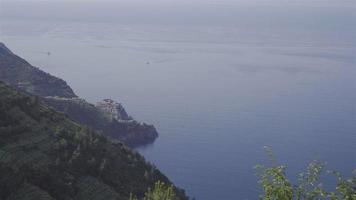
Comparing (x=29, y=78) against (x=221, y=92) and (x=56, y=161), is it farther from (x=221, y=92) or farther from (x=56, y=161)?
(x=56, y=161)

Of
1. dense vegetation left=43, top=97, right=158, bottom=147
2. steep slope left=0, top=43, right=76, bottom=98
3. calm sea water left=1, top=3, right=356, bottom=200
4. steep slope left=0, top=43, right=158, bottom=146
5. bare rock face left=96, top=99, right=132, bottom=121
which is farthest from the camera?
steep slope left=0, top=43, right=76, bottom=98

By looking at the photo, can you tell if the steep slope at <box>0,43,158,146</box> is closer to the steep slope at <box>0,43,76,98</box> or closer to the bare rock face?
the steep slope at <box>0,43,76,98</box>

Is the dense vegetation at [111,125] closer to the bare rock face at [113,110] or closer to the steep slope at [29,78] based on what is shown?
the bare rock face at [113,110]

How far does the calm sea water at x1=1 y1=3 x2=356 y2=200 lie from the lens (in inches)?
2290

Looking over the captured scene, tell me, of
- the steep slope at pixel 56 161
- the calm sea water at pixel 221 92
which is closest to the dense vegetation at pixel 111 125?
the calm sea water at pixel 221 92

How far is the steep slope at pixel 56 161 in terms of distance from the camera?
70.1ft

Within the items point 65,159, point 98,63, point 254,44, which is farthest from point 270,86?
point 65,159

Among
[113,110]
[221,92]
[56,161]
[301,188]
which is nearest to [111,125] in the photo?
[113,110]

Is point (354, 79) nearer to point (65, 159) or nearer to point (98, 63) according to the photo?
point (98, 63)

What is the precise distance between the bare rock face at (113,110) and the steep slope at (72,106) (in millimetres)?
501

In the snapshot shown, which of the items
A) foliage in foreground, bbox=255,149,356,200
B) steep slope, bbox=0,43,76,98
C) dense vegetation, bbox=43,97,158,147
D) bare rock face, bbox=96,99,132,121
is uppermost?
steep slope, bbox=0,43,76,98

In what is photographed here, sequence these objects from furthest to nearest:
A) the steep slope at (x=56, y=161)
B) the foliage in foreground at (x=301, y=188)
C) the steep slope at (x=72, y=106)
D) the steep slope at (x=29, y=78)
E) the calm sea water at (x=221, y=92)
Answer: the steep slope at (x=29, y=78) → the steep slope at (x=72, y=106) → the calm sea water at (x=221, y=92) → the steep slope at (x=56, y=161) → the foliage in foreground at (x=301, y=188)

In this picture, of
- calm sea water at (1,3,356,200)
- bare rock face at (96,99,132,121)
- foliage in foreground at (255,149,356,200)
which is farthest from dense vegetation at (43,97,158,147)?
foliage in foreground at (255,149,356,200)

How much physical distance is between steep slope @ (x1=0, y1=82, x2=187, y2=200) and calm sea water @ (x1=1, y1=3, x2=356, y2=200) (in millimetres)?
21056
